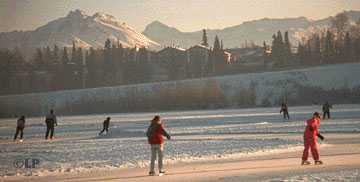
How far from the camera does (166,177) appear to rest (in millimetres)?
17375

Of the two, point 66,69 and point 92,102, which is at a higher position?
point 66,69

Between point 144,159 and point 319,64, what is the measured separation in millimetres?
112787

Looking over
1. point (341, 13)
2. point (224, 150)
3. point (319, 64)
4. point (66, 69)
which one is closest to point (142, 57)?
point (66, 69)

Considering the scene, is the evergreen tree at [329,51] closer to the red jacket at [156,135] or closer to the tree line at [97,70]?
the tree line at [97,70]

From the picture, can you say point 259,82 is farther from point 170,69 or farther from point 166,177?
point 166,177
